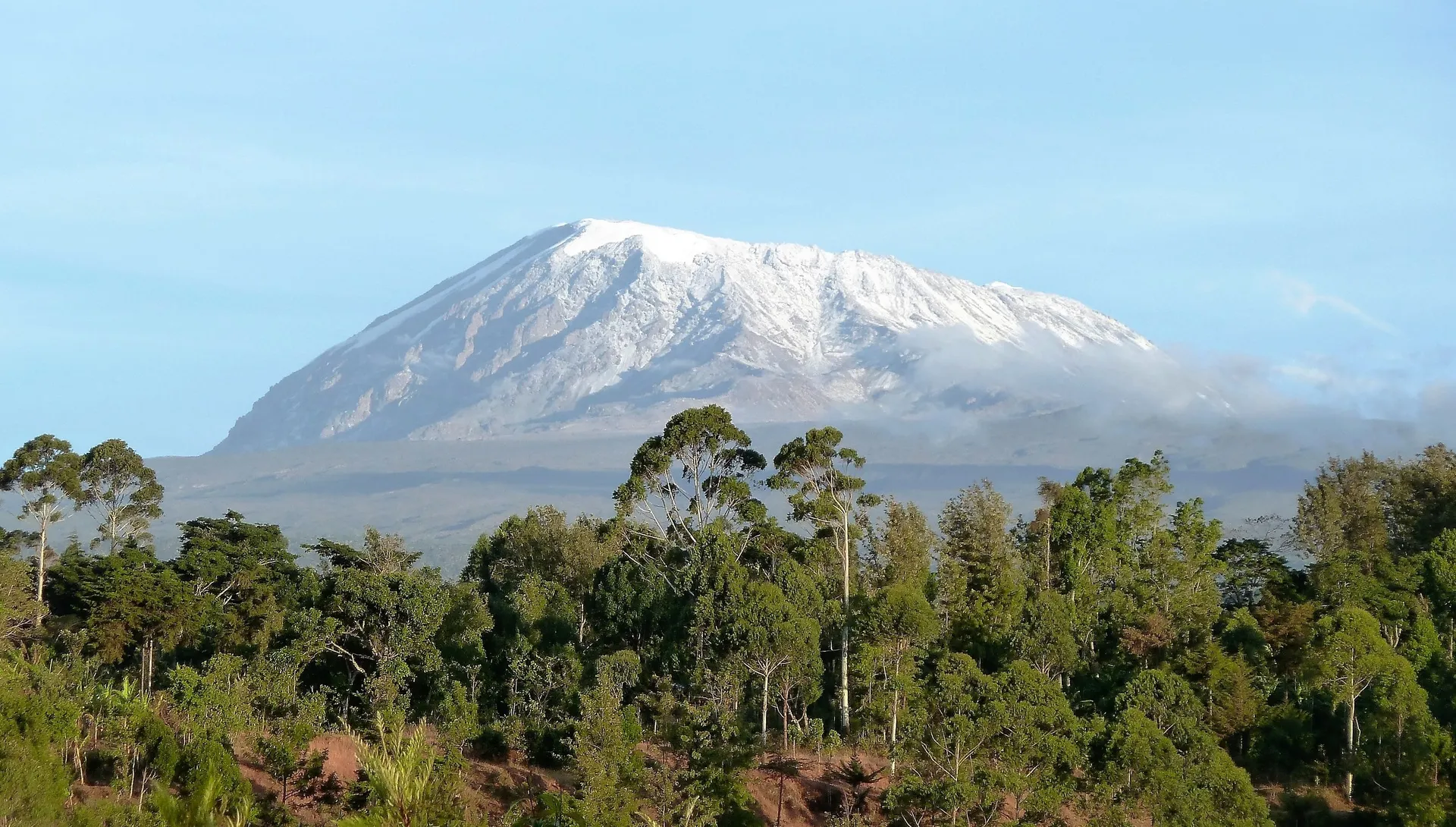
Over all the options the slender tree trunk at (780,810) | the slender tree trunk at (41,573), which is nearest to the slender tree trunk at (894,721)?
the slender tree trunk at (780,810)

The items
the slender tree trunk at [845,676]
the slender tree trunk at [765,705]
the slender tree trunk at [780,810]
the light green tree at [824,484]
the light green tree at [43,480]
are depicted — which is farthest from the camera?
the light green tree at [43,480]

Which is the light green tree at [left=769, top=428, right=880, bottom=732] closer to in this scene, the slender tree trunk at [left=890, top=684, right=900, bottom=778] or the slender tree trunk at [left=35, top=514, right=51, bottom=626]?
the slender tree trunk at [left=890, top=684, right=900, bottom=778]

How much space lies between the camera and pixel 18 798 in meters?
30.6

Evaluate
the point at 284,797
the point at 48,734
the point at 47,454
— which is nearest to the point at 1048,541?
the point at 284,797

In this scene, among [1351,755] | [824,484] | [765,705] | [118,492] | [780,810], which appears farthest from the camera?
[118,492]

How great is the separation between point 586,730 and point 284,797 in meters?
8.10

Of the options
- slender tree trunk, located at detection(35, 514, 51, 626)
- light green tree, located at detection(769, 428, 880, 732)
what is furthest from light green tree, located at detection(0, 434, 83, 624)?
light green tree, located at detection(769, 428, 880, 732)

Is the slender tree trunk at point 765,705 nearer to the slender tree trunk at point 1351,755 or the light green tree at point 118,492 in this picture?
the slender tree trunk at point 1351,755

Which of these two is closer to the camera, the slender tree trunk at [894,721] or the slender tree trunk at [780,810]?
the slender tree trunk at [780,810]

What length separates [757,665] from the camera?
4644 cm

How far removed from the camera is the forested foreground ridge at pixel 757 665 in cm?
3788

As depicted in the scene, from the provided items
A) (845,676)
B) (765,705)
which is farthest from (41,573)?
(845,676)

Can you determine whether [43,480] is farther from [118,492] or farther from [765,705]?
[765,705]

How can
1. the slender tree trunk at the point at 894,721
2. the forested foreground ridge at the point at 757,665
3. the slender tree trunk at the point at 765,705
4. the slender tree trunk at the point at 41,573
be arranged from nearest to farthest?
the forested foreground ridge at the point at 757,665, the slender tree trunk at the point at 894,721, the slender tree trunk at the point at 765,705, the slender tree trunk at the point at 41,573
